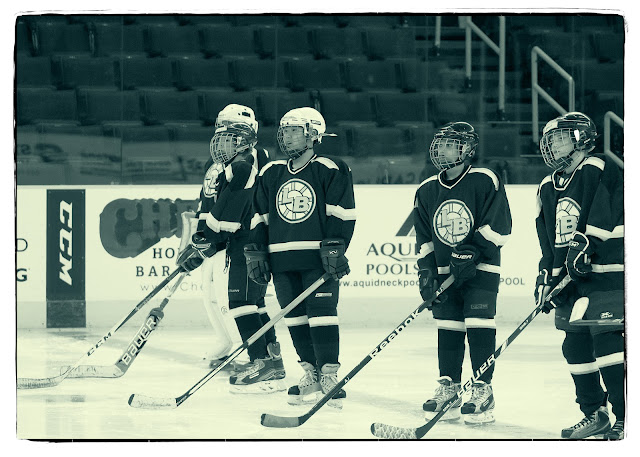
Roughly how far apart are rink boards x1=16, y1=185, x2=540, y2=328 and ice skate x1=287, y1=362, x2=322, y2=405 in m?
0.23

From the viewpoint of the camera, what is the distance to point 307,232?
5.34 meters

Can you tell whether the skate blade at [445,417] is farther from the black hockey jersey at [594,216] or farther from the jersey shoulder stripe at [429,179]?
the jersey shoulder stripe at [429,179]

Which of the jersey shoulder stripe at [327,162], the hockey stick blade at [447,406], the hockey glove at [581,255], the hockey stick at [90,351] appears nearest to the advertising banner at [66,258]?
the hockey stick at [90,351]

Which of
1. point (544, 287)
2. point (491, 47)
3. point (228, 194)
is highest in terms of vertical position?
point (491, 47)

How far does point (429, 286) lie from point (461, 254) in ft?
0.61

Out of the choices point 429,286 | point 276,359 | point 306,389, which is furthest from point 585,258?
point 276,359

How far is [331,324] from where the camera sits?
213 inches

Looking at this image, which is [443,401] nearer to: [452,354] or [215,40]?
[452,354]

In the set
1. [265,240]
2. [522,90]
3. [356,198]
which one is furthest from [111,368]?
[522,90]

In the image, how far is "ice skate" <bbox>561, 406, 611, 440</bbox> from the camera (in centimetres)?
518

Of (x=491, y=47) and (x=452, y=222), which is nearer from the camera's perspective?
(x=452, y=222)

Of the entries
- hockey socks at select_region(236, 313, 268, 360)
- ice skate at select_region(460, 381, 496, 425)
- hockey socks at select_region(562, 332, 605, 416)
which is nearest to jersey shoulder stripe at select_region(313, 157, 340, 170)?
hockey socks at select_region(236, 313, 268, 360)

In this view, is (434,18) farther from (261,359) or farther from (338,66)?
(261,359)

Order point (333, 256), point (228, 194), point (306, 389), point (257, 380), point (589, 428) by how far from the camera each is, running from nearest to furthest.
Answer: point (589, 428), point (333, 256), point (306, 389), point (257, 380), point (228, 194)
